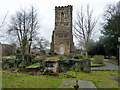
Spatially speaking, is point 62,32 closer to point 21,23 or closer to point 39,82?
point 21,23

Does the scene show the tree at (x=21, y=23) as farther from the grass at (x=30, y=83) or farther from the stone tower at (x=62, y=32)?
the grass at (x=30, y=83)

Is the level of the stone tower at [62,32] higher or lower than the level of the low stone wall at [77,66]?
higher

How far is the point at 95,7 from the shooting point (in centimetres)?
1208

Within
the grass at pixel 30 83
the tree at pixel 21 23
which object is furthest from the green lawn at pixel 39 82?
the tree at pixel 21 23

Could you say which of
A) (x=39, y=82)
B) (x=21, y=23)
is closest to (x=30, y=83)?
(x=39, y=82)

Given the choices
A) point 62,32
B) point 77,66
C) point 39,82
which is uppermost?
point 62,32

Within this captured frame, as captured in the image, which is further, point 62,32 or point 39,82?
point 62,32

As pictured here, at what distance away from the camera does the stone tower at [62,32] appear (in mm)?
26734

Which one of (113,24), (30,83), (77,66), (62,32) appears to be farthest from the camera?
(62,32)

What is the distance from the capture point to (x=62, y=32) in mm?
27219

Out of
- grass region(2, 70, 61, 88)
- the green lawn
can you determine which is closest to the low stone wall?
the green lawn

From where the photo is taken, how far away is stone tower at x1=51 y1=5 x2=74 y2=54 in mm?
26734

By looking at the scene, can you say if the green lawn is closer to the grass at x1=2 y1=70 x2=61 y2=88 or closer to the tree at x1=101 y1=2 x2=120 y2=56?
the grass at x1=2 y1=70 x2=61 y2=88

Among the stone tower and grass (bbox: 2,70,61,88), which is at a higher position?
the stone tower
